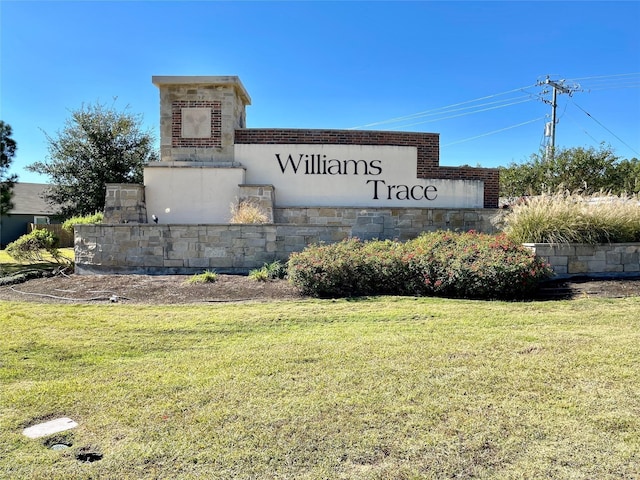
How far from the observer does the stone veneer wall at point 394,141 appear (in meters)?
12.2

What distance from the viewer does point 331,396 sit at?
3.27 m

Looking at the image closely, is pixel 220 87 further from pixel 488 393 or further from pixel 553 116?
pixel 553 116

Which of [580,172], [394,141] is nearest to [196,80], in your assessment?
[394,141]

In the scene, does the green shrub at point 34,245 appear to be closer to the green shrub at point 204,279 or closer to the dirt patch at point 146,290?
the dirt patch at point 146,290

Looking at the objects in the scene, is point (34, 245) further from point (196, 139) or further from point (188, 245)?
point (196, 139)

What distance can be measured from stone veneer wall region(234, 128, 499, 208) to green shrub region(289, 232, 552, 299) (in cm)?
511

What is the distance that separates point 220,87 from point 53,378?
384 inches

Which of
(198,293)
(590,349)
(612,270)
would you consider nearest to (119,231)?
(198,293)

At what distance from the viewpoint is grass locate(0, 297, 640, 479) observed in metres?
2.44

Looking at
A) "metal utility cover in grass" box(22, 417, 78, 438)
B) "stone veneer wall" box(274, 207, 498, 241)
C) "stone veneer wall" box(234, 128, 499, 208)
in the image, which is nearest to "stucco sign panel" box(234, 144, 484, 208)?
"stone veneer wall" box(234, 128, 499, 208)

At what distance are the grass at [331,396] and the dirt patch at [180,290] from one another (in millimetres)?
1497

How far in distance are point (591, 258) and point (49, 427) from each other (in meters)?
8.59

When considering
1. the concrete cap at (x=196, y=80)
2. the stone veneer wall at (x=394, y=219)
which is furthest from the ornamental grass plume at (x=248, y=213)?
the concrete cap at (x=196, y=80)

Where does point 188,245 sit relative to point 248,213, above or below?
below
